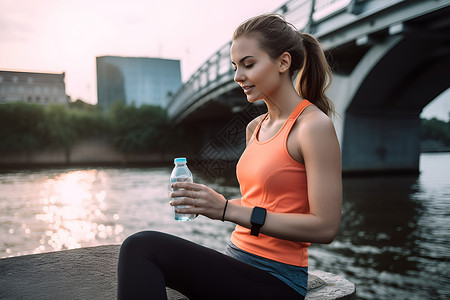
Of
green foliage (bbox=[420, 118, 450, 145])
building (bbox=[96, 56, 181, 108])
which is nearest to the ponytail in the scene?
green foliage (bbox=[420, 118, 450, 145])

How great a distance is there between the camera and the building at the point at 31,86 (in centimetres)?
5403

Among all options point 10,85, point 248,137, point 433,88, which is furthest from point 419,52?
point 10,85

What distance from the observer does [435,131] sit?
153ft

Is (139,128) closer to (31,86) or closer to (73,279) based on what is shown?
(31,86)

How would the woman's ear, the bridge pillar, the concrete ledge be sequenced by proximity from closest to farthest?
the woman's ear, the concrete ledge, the bridge pillar

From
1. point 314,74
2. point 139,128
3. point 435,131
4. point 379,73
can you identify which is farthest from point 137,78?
point 314,74

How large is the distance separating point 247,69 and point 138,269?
775mm

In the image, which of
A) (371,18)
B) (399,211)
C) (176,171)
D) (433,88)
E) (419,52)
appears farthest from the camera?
(433,88)

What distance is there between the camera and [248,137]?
1.90m

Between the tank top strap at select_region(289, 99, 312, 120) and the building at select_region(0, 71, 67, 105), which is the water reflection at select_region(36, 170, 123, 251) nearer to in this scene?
the tank top strap at select_region(289, 99, 312, 120)

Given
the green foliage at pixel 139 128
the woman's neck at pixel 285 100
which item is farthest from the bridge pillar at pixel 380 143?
the green foliage at pixel 139 128

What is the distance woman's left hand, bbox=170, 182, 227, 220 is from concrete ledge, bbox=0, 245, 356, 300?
0.57 m

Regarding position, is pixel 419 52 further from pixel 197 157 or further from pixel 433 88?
pixel 197 157

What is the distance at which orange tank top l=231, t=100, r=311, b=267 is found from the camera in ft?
4.57
